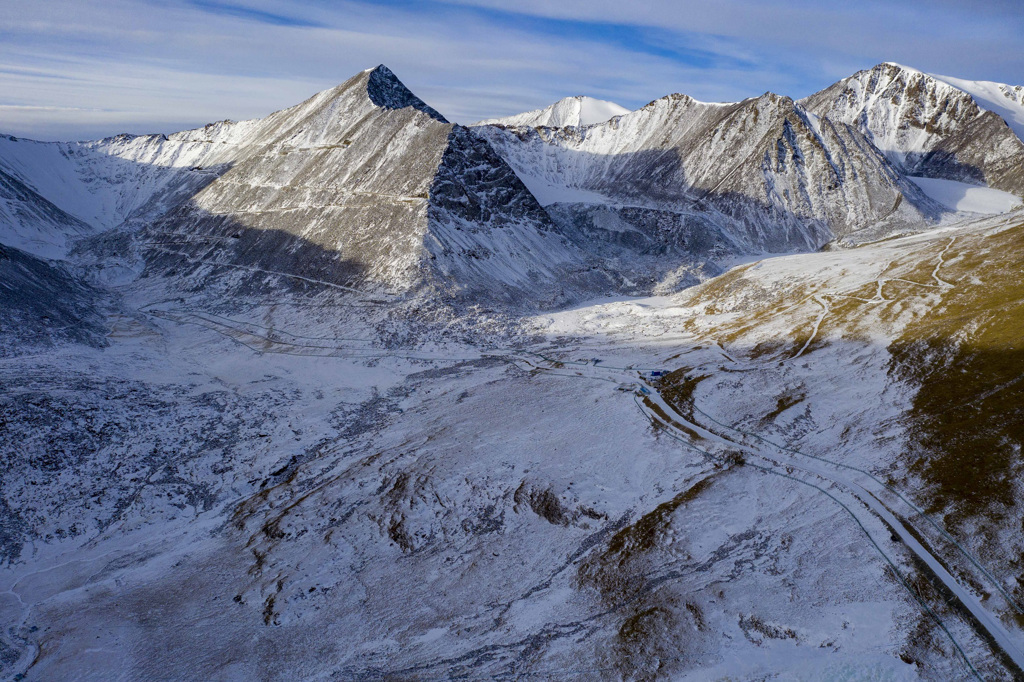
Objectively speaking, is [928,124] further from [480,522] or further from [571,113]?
[480,522]

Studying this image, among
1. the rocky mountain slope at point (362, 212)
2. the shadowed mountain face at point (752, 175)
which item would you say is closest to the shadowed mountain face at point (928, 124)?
the shadowed mountain face at point (752, 175)

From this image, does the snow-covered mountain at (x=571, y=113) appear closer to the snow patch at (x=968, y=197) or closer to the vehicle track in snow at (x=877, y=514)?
the snow patch at (x=968, y=197)

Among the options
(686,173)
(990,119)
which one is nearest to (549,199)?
(686,173)

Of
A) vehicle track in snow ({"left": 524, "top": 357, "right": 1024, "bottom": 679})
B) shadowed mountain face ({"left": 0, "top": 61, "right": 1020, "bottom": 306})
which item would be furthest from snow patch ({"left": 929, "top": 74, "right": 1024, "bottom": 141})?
vehicle track in snow ({"left": 524, "top": 357, "right": 1024, "bottom": 679})

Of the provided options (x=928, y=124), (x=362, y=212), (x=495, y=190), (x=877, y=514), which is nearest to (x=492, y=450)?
(x=877, y=514)

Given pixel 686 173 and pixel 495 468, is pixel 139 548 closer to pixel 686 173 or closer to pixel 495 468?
pixel 495 468
